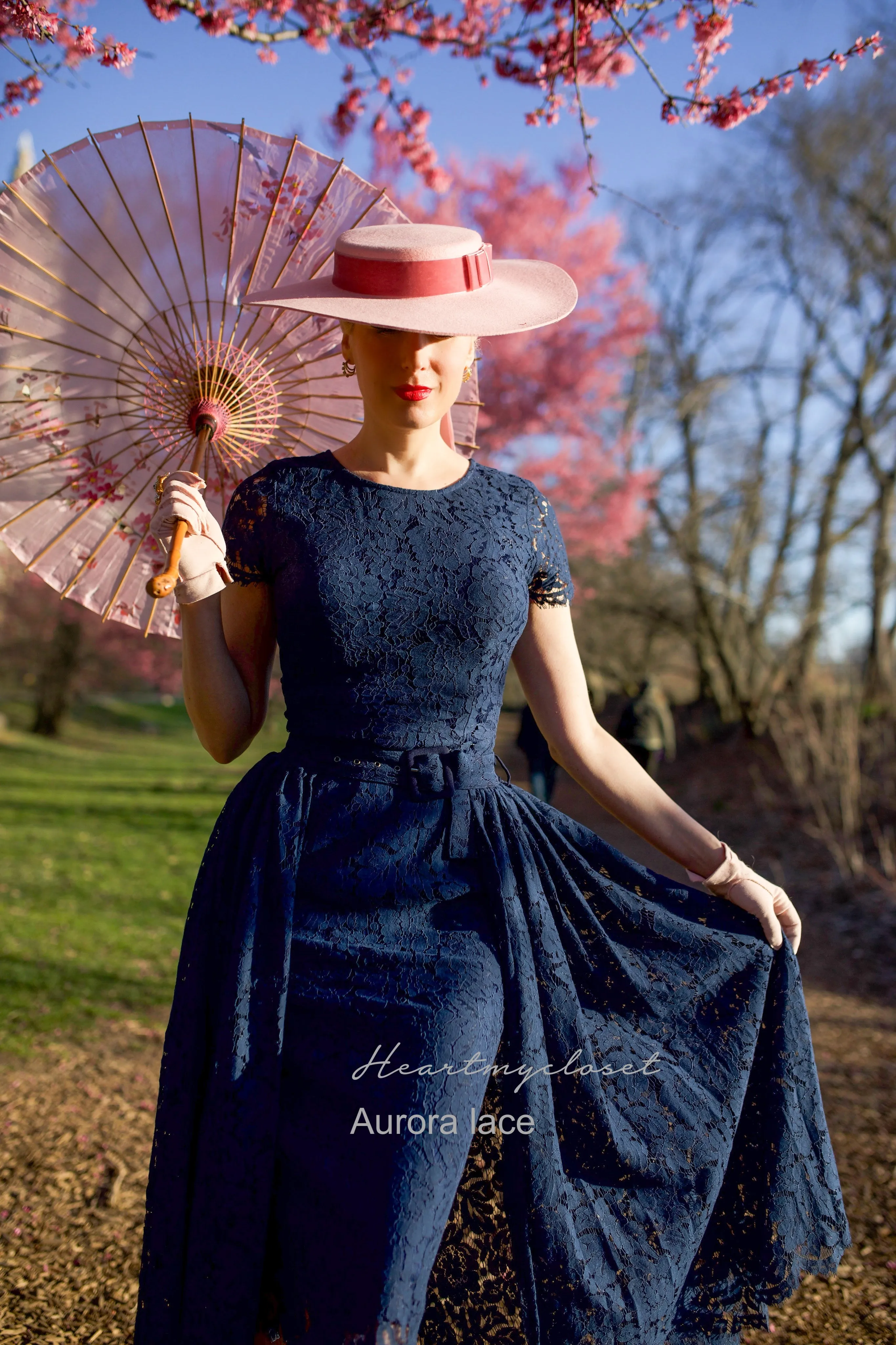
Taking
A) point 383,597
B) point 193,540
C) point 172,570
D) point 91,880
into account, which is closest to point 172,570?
point 172,570

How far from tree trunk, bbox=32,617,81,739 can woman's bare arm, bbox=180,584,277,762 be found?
1722 centimetres

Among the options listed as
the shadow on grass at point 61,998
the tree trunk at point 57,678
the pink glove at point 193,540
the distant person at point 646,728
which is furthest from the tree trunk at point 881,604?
the tree trunk at point 57,678

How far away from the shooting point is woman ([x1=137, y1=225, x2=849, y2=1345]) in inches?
57.1

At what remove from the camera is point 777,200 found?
13961 mm

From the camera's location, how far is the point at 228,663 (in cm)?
175

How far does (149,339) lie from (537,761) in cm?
614

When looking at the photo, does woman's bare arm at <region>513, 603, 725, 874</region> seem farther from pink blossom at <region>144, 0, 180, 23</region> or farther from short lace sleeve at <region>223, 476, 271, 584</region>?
pink blossom at <region>144, 0, 180, 23</region>

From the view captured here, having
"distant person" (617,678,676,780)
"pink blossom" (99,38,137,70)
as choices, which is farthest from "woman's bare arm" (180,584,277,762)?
"distant person" (617,678,676,780)

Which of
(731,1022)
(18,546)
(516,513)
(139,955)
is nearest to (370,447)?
(516,513)

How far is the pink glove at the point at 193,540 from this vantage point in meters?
1.66

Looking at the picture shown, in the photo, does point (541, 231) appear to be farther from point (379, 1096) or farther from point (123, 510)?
point (379, 1096)

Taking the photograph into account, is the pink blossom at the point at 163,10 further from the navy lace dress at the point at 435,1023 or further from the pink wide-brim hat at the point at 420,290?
the navy lace dress at the point at 435,1023

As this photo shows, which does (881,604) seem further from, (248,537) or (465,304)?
(248,537)

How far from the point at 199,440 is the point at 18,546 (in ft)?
1.66
